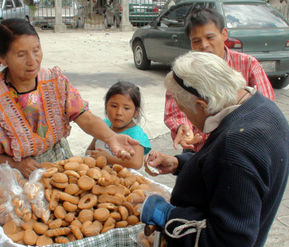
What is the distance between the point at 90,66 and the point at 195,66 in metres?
8.49

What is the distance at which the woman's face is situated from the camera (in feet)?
7.13

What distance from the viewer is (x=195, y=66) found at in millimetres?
1543

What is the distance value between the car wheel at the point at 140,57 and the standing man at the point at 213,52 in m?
6.69

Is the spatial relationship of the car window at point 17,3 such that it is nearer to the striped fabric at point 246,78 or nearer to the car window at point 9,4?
the car window at point 9,4

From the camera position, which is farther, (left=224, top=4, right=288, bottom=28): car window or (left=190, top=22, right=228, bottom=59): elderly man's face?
(left=224, top=4, right=288, bottom=28): car window

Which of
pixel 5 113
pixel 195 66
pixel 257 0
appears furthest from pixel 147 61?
pixel 195 66

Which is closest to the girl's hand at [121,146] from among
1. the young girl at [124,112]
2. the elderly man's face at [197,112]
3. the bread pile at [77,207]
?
the bread pile at [77,207]

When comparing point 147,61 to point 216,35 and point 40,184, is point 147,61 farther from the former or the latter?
point 40,184

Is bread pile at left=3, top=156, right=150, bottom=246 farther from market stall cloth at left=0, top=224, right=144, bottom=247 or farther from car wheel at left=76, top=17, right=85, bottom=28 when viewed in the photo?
car wheel at left=76, top=17, right=85, bottom=28

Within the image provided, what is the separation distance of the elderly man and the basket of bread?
1.30 feet

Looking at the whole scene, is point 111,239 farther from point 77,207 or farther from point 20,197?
point 20,197

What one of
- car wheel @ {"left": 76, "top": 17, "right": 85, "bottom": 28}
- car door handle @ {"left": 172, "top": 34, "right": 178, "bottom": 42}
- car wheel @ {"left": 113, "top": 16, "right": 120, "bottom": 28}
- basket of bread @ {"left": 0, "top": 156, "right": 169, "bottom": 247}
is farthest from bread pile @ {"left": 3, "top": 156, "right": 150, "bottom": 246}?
car wheel @ {"left": 76, "top": 17, "right": 85, "bottom": 28}

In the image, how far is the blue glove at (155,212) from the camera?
165 cm

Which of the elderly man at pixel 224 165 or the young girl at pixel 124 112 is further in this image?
the young girl at pixel 124 112
